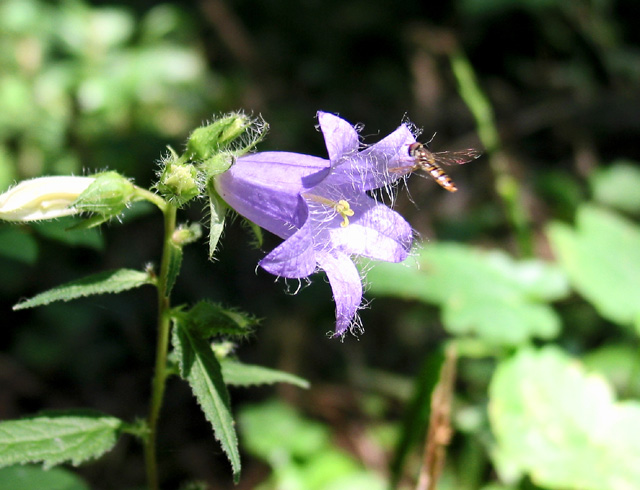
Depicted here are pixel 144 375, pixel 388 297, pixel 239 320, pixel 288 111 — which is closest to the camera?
A: pixel 239 320

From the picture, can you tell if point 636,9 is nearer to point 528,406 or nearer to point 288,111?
point 288,111

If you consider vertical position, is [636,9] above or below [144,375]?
above

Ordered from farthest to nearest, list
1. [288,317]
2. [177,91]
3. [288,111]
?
[288,111], [177,91], [288,317]

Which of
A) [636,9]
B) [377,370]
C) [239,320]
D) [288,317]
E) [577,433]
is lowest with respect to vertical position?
[377,370]

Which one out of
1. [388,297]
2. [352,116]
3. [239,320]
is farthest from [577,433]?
[352,116]

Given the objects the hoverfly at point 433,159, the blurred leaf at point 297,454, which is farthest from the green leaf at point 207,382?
the blurred leaf at point 297,454

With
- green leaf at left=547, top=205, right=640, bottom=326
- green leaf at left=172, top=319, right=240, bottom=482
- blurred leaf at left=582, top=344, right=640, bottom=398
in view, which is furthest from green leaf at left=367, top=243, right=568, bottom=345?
green leaf at left=172, top=319, right=240, bottom=482
